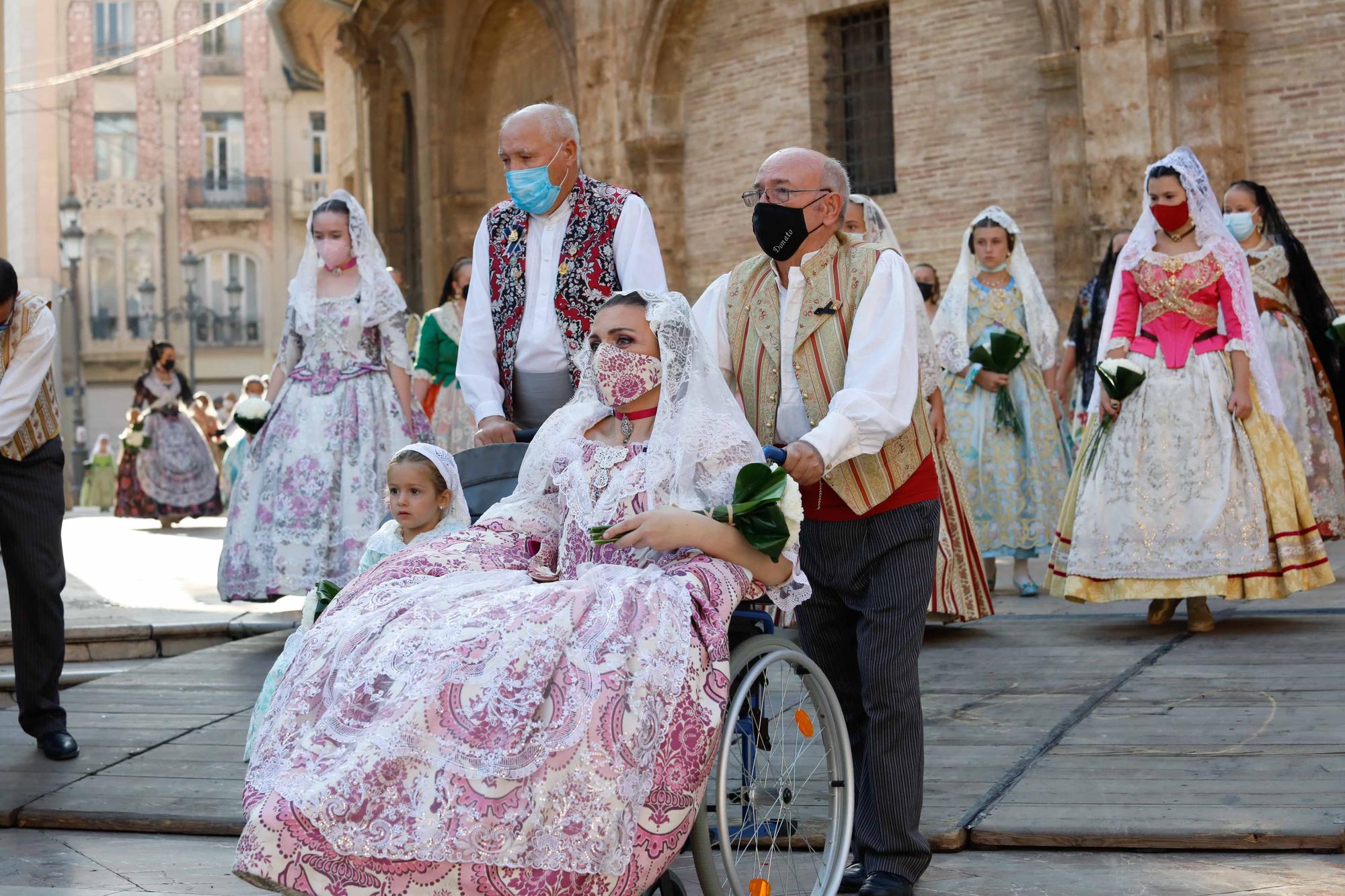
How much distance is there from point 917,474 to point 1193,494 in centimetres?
372

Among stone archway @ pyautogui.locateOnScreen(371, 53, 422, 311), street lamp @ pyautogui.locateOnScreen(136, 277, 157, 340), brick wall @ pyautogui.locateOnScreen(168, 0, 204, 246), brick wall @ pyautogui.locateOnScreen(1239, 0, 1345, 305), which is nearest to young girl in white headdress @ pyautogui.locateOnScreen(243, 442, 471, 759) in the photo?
brick wall @ pyautogui.locateOnScreen(1239, 0, 1345, 305)

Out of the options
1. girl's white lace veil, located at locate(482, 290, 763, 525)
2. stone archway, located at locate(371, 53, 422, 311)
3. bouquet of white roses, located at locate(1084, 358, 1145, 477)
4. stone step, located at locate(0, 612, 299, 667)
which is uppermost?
stone archway, located at locate(371, 53, 422, 311)

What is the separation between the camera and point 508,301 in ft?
19.9

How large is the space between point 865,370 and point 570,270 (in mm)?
1801

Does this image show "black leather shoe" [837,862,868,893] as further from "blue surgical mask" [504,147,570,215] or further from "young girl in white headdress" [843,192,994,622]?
"young girl in white headdress" [843,192,994,622]

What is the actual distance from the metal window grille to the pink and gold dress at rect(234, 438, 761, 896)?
13.2 meters

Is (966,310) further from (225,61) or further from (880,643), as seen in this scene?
(225,61)

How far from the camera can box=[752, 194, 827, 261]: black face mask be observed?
4.63 meters

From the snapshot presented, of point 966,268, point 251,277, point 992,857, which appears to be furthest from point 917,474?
point 251,277

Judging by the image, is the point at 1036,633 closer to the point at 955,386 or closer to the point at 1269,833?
the point at 955,386

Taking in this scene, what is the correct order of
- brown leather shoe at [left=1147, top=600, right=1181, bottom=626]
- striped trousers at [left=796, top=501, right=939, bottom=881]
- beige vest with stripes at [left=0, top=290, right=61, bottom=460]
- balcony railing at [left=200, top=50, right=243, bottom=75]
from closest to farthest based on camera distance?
striped trousers at [left=796, top=501, right=939, bottom=881], beige vest with stripes at [left=0, top=290, right=61, bottom=460], brown leather shoe at [left=1147, top=600, right=1181, bottom=626], balcony railing at [left=200, top=50, right=243, bottom=75]

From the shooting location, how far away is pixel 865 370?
4453mm

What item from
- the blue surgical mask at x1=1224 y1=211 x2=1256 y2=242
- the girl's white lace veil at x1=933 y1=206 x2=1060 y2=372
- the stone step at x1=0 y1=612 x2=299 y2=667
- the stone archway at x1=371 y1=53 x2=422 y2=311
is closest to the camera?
the stone step at x1=0 y1=612 x2=299 y2=667

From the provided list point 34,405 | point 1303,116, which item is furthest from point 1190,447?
point 1303,116
